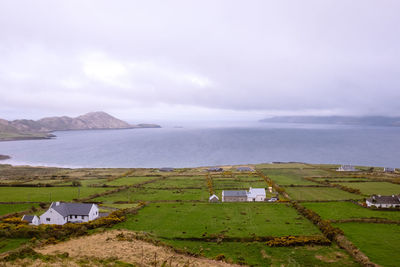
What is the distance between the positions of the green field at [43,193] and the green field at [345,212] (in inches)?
1987

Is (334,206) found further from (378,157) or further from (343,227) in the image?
(378,157)

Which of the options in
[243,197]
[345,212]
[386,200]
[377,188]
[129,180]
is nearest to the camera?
[345,212]

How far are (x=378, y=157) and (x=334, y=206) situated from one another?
120 meters

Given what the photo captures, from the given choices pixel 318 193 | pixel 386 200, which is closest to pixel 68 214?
pixel 318 193

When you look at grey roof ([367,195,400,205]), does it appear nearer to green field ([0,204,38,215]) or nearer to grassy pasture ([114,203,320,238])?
grassy pasture ([114,203,320,238])

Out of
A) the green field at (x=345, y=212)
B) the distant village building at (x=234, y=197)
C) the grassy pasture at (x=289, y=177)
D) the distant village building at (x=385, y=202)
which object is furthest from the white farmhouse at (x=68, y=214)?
the distant village building at (x=385, y=202)

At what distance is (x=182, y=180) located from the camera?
247 ft

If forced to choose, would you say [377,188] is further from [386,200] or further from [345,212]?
[345,212]

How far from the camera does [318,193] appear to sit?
191 ft

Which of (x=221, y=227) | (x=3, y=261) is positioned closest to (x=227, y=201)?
(x=221, y=227)

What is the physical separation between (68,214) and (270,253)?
32.8 meters

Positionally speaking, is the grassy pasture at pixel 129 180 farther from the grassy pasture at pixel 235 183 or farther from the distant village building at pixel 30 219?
the distant village building at pixel 30 219

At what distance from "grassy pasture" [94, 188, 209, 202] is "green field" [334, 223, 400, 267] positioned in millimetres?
28290

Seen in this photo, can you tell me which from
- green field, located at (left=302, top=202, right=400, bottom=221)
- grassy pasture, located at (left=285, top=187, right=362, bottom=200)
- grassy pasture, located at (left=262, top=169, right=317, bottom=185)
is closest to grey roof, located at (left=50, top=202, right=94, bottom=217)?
green field, located at (left=302, top=202, right=400, bottom=221)
